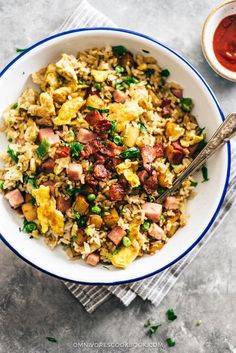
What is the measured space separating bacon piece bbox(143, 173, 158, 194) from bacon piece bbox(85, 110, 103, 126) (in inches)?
21.8

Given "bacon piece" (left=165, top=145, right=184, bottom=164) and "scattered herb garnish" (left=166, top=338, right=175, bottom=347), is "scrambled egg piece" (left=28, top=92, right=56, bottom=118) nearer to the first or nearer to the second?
"bacon piece" (left=165, top=145, right=184, bottom=164)

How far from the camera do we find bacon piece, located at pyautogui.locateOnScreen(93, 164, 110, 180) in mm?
3453

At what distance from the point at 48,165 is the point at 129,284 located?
4.22 ft

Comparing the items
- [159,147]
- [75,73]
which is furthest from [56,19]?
[159,147]

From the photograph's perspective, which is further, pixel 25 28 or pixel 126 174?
pixel 25 28

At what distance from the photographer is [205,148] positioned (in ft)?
11.7

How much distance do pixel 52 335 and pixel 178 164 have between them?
186 centimetres

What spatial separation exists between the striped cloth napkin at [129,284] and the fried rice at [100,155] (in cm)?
53

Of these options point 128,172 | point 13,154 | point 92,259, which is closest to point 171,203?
point 128,172

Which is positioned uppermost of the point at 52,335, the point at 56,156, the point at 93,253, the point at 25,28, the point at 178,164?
the point at 25,28

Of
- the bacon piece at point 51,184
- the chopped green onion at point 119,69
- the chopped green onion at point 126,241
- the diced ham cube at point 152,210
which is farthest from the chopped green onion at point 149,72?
the chopped green onion at point 126,241

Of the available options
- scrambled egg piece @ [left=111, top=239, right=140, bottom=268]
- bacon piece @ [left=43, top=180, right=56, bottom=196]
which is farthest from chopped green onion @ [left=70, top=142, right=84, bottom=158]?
scrambled egg piece @ [left=111, top=239, right=140, bottom=268]

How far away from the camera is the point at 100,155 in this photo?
11.4 ft

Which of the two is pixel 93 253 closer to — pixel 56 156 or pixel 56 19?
pixel 56 156
